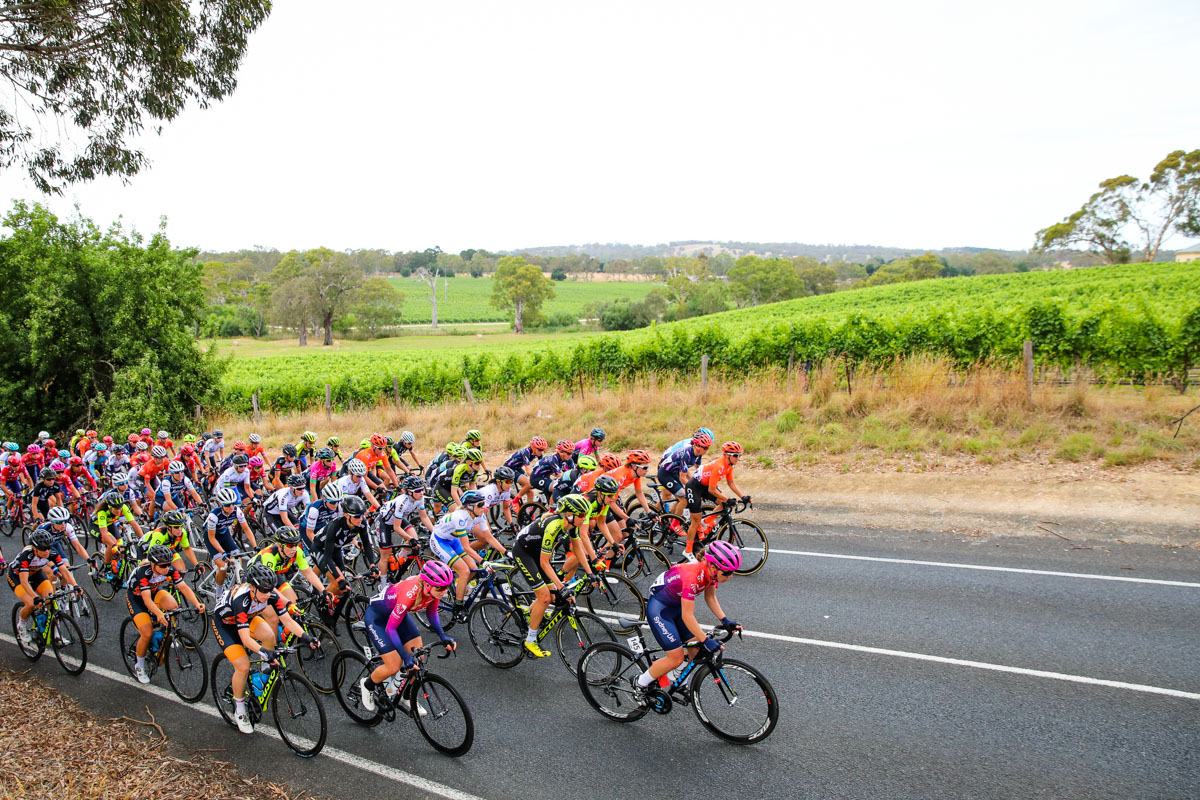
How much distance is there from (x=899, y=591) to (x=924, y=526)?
327cm

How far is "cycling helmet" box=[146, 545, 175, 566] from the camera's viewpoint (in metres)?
7.34

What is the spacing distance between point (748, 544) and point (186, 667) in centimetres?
739

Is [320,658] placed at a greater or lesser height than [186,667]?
lesser

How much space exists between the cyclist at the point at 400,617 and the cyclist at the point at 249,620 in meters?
0.88

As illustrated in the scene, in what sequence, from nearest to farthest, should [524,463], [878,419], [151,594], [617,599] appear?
1. [151,594]
2. [617,599]
3. [524,463]
4. [878,419]

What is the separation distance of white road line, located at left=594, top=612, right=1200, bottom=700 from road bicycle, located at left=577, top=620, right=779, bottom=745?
5.11ft

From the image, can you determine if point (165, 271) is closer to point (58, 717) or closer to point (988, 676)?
point (58, 717)

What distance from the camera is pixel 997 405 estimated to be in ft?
53.4

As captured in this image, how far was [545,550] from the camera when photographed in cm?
796

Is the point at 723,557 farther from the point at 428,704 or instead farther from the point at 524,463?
the point at 524,463

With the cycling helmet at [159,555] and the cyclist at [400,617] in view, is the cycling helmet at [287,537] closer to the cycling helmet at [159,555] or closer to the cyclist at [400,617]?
the cycling helmet at [159,555]

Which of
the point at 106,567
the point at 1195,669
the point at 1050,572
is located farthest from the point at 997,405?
the point at 106,567

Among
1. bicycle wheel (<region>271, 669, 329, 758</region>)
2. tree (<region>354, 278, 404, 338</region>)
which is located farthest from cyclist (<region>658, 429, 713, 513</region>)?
tree (<region>354, 278, 404, 338</region>)

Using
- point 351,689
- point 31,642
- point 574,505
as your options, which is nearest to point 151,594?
point 351,689
